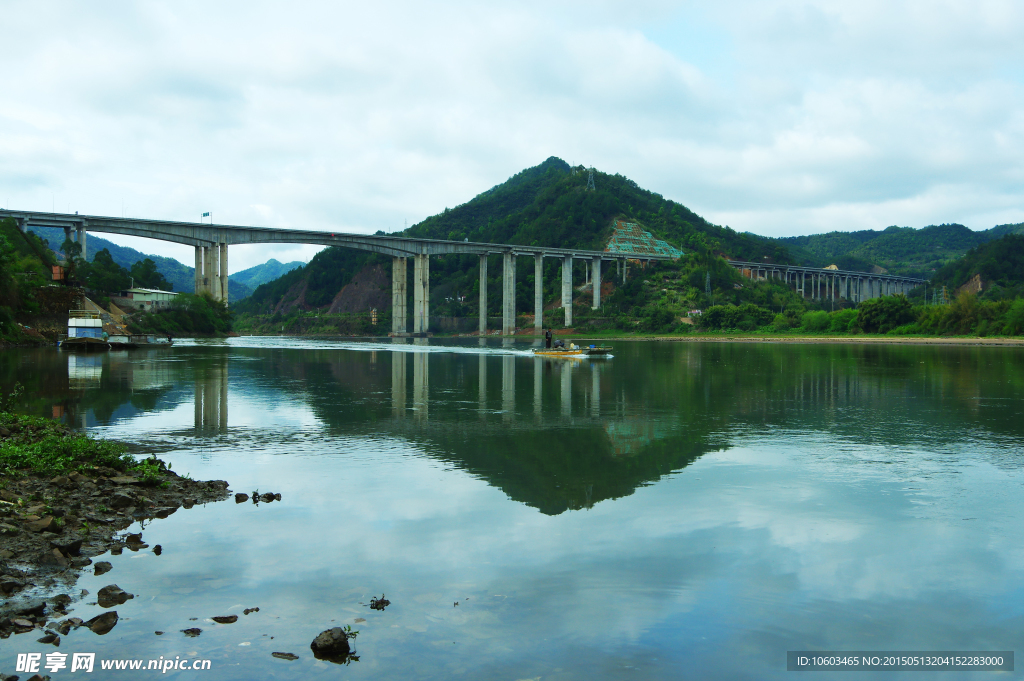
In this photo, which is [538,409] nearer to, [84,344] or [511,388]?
[511,388]

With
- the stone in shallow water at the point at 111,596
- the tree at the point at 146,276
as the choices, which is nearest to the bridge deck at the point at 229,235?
the tree at the point at 146,276

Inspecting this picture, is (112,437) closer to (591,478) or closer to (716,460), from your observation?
(591,478)

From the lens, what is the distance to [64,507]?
1098cm

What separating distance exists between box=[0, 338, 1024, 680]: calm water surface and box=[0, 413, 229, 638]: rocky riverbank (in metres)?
0.45

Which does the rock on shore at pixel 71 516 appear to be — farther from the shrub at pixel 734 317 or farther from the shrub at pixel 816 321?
the shrub at pixel 734 317

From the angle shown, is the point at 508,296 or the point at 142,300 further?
the point at 508,296

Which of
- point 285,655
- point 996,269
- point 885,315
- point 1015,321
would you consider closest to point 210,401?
point 285,655

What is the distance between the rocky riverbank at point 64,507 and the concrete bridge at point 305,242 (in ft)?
352

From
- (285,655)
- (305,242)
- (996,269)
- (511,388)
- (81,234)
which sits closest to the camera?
(285,655)

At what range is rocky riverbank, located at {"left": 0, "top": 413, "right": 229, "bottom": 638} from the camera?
8.13m

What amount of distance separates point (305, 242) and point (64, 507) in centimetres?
12377

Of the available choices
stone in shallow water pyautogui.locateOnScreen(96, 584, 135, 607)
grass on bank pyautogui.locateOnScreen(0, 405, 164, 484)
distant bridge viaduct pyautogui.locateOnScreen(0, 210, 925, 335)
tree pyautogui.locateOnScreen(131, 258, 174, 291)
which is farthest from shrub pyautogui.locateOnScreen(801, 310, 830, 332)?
stone in shallow water pyautogui.locateOnScreen(96, 584, 135, 607)

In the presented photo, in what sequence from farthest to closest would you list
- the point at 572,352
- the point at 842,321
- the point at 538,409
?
the point at 842,321 → the point at 572,352 → the point at 538,409

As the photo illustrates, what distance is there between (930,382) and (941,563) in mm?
30024
